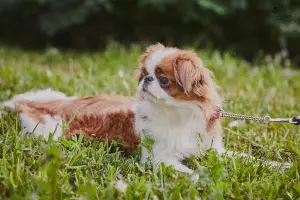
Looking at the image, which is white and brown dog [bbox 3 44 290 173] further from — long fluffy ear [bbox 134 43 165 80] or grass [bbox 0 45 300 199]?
grass [bbox 0 45 300 199]

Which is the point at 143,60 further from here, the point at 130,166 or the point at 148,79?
the point at 130,166

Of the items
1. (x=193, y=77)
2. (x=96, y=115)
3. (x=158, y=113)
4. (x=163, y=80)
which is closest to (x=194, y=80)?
(x=193, y=77)

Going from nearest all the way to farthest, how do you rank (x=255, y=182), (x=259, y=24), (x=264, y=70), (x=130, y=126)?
(x=255, y=182)
(x=130, y=126)
(x=264, y=70)
(x=259, y=24)

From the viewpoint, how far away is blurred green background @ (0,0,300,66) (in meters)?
6.51

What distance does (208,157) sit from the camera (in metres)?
3.12

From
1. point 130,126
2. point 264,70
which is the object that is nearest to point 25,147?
point 130,126

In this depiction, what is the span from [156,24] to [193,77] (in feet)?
14.4

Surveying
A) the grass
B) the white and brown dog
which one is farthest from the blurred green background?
the white and brown dog

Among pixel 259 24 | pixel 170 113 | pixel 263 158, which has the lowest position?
pixel 263 158

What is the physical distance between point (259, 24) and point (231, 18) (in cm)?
40

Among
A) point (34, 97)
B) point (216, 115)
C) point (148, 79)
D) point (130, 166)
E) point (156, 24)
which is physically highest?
point (156, 24)

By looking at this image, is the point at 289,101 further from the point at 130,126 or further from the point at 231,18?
the point at 231,18

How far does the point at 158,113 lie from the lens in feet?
10.2

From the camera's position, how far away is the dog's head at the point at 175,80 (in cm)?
292
